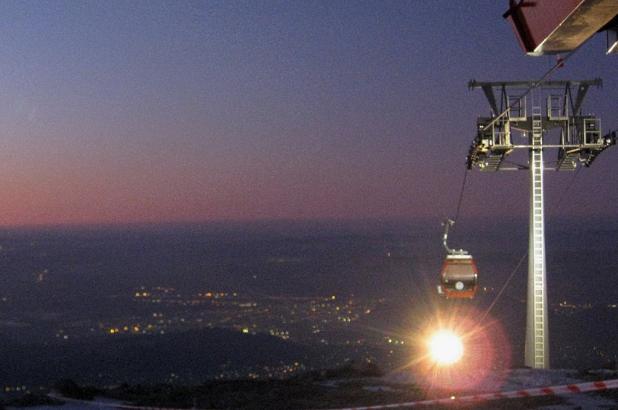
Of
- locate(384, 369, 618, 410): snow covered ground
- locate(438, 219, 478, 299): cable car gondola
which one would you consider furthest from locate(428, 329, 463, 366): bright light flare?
locate(384, 369, 618, 410): snow covered ground

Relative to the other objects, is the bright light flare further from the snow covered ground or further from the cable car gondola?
the snow covered ground

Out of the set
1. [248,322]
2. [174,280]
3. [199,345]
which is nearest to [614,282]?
[248,322]

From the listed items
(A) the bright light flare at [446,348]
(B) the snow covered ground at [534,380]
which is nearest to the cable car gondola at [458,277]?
(A) the bright light flare at [446,348]

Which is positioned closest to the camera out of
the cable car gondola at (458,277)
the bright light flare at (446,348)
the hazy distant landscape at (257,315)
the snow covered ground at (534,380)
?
the snow covered ground at (534,380)

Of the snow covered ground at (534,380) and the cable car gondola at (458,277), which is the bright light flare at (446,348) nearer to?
the cable car gondola at (458,277)

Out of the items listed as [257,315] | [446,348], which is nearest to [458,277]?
[446,348]

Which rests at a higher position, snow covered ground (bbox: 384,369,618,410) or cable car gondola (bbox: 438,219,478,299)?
cable car gondola (bbox: 438,219,478,299)
